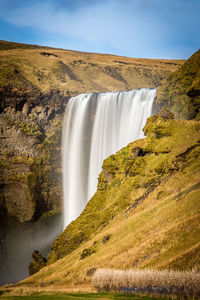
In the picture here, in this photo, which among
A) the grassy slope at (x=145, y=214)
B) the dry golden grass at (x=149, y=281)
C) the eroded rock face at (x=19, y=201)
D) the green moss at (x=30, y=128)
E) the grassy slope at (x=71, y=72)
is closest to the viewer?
the dry golden grass at (x=149, y=281)

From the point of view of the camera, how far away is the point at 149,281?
7309 millimetres

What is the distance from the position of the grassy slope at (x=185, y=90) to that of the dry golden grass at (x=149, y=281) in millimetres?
12548

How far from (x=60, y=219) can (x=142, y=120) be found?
2036cm

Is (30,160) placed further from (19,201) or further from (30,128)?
(19,201)

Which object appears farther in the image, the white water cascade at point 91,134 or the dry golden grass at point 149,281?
the white water cascade at point 91,134

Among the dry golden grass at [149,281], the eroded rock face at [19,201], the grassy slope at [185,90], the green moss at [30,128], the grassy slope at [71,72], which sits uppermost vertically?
the grassy slope at [71,72]

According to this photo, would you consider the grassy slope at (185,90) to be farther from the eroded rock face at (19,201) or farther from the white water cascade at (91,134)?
the eroded rock face at (19,201)

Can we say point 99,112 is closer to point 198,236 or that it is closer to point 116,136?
point 116,136

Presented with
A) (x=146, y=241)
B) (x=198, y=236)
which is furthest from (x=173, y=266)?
(x=146, y=241)

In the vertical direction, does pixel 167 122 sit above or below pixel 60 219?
above

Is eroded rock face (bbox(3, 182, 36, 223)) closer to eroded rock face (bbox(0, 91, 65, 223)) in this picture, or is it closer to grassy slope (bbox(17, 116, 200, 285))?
eroded rock face (bbox(0, 91, 65, 223))

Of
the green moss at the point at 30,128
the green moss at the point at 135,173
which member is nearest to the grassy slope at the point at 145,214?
the green moss at the point at 135,173

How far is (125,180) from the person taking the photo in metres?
16.5

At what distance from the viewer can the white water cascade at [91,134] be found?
3491 centimetres
